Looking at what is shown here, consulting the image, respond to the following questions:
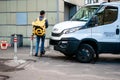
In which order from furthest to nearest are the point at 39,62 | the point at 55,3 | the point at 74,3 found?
the point at 74,3 < the point at 55,3 < the point at 39,62

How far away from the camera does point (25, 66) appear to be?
13.2 m

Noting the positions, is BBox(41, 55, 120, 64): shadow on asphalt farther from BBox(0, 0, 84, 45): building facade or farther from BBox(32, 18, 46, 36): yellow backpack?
BBox(0, 0, 84, 45): building facade

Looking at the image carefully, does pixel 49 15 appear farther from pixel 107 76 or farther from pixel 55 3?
pixel 107 76

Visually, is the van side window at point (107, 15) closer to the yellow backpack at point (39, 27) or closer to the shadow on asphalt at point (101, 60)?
the shadow on asphalt at point (101, 60)

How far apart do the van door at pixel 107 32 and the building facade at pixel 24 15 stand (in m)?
5.86

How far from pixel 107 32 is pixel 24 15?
7.36 meters

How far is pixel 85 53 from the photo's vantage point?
48.6 ft

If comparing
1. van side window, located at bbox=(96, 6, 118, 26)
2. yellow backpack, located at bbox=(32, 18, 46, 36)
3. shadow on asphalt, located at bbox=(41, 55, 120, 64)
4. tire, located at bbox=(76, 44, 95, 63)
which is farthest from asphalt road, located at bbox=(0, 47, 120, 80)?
van side window, located at bbox=(96, 6, 118, 26)

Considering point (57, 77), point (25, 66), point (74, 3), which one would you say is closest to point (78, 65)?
point (25, 66)

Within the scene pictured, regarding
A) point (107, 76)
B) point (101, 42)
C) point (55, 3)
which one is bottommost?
point (107, 76)

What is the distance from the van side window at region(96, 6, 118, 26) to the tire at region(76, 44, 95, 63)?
3.35 feet

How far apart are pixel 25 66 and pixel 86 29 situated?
303cm

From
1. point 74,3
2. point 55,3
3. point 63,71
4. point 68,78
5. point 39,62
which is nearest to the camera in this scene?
point 68,78

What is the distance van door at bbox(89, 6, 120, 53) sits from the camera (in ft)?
48.2
